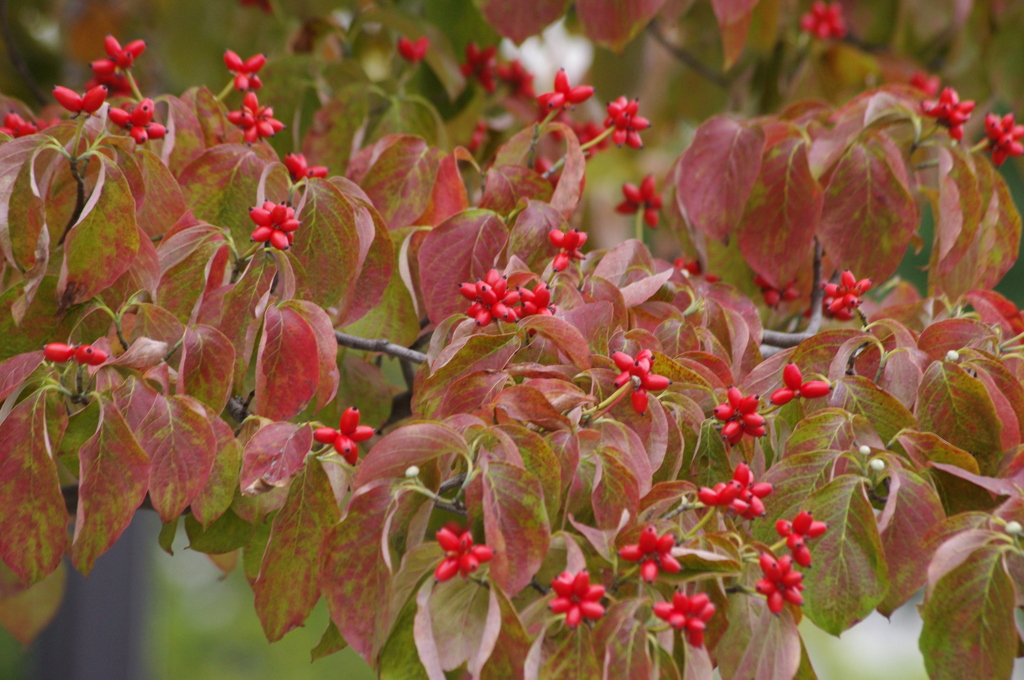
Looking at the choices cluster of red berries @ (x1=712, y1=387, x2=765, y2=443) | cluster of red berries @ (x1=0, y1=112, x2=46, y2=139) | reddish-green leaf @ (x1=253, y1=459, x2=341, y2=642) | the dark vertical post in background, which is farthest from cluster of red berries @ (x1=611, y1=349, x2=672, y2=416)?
the dark vertical post in background

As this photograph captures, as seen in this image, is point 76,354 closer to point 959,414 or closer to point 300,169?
point 300,169

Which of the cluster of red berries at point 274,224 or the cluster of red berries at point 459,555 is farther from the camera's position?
the cluster of red berries at point 274,224

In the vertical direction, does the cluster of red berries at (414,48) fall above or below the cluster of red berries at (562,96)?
above

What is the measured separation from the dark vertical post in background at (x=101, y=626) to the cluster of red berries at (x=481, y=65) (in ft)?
6.18

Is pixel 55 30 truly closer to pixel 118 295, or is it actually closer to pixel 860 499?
pixel 118 295

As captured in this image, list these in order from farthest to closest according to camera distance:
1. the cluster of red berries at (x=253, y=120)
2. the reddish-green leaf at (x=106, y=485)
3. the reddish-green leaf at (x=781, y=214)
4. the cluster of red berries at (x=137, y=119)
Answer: the reddish-green leaf at (x=781, y=214) → the cluster of red berries at (x=253, y=120) → the cluster of red berries at (x=137, y=119) → the reddish-green leaf at (x=106, y=485)

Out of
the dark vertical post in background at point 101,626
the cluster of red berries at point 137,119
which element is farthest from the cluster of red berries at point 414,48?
the dark vertical post in background at point 101,626

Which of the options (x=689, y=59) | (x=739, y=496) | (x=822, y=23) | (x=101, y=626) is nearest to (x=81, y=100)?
(x=739, y=496)

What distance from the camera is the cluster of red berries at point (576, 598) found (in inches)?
24.7

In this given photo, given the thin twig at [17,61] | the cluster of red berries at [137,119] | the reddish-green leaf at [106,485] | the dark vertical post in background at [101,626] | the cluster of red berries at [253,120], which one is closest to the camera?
the reddish-green leaf at [106,485]

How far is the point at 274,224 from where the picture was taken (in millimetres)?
809

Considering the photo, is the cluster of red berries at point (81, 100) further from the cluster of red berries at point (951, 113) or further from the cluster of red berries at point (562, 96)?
the cluster of red berries at point (951, 113)

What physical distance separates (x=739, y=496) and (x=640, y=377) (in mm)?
129

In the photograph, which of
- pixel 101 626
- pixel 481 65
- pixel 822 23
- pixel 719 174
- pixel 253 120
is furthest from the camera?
pixel 101 626
